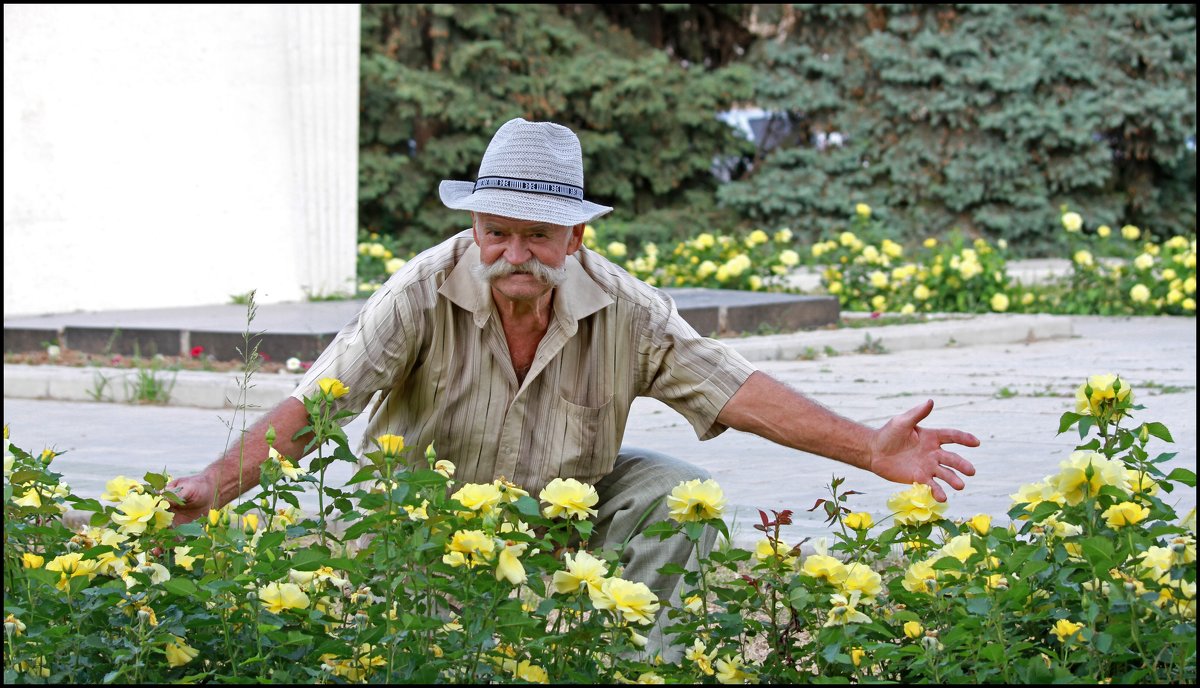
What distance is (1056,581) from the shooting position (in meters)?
2.30

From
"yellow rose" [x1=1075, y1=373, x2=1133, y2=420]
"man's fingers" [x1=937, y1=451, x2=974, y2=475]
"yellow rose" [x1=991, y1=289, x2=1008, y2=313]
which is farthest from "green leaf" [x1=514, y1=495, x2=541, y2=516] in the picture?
"yellow rose" [x1=991, y1=289, x2=1008, y2=313]

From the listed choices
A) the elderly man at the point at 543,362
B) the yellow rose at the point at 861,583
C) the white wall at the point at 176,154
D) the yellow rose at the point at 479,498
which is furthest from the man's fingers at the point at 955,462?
the white wall at the point at 176,154

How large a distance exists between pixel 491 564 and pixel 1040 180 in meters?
17.6

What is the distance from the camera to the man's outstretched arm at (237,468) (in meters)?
2.73

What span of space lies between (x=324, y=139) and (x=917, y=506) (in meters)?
10.0

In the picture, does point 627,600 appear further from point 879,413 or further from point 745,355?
point 745,355

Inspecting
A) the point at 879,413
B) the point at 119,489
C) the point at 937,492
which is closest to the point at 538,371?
the point at 937,492

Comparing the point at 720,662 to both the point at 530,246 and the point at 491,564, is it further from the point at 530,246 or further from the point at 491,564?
the point at 530,246

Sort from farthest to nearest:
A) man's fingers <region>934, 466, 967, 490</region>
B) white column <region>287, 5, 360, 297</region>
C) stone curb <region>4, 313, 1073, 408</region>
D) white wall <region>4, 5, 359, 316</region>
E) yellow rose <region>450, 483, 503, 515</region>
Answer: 1. white column <region>287, 5, 360, 297</region>
2. white wall <region>4, 5, 359, 316</region>
3. stone curb <region>4, 313, 1073, 408</region>
4. man's fingers <region>934, 466, 967, 490</region>
5. yellow rose <region>450, 483, 503, 515</region>

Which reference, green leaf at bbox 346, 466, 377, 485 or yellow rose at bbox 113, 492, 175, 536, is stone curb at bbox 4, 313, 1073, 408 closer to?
yellow rose at bbox 113, 492, 175, 536

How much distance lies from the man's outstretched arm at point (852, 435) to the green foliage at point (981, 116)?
1598 cm

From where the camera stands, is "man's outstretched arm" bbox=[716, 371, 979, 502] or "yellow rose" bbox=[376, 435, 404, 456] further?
"man's outstretched arm" bbox=[716, 371, 979, 502]

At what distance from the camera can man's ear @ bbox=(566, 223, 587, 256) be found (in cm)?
336

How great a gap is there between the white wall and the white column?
12mm
